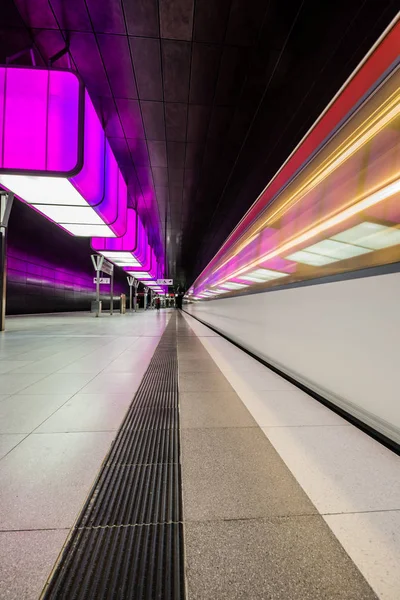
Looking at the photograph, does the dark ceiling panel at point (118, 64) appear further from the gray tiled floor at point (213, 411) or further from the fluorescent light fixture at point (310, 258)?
the gray tiled floor at point (213, 411)

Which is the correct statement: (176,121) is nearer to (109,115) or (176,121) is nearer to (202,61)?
(109,115)

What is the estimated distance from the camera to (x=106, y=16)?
411 cm

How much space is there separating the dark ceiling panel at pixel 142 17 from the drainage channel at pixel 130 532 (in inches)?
202

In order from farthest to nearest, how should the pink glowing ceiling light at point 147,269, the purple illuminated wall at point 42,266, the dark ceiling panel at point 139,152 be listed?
1. the pink glowing ceiling light at point 147,269
2. the purple illuminated wall at point 42,266
3. the dark ceiling panel at point 139,152

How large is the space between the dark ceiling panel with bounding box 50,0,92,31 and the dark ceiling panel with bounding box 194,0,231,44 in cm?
152

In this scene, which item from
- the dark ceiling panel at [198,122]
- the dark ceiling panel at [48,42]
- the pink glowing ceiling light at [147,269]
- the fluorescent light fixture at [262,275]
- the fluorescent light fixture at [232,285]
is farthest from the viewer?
the pink glowing ceiling light at [147,269]

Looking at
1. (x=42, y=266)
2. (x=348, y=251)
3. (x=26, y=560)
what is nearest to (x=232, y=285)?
(x=348, y=251)

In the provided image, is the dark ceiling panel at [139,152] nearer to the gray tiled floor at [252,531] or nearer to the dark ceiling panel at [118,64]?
the dark ceiling panel at [118,64]

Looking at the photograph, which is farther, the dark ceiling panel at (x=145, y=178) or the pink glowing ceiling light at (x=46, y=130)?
the dark ceiling panel at (x=145, y=178)

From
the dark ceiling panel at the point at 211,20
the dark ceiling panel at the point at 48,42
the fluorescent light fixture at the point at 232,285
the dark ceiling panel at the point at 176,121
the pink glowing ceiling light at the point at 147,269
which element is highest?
the dark ceiling panel at the point at 48,42

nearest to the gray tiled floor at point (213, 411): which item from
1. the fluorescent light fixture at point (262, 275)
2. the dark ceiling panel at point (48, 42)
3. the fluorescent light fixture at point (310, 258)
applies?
the fluorescent light fixture at point (310, 258)

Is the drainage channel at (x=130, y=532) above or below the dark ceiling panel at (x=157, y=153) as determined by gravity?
below

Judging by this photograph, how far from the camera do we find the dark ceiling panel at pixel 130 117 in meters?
5.98

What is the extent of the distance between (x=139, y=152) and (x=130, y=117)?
1.56m
